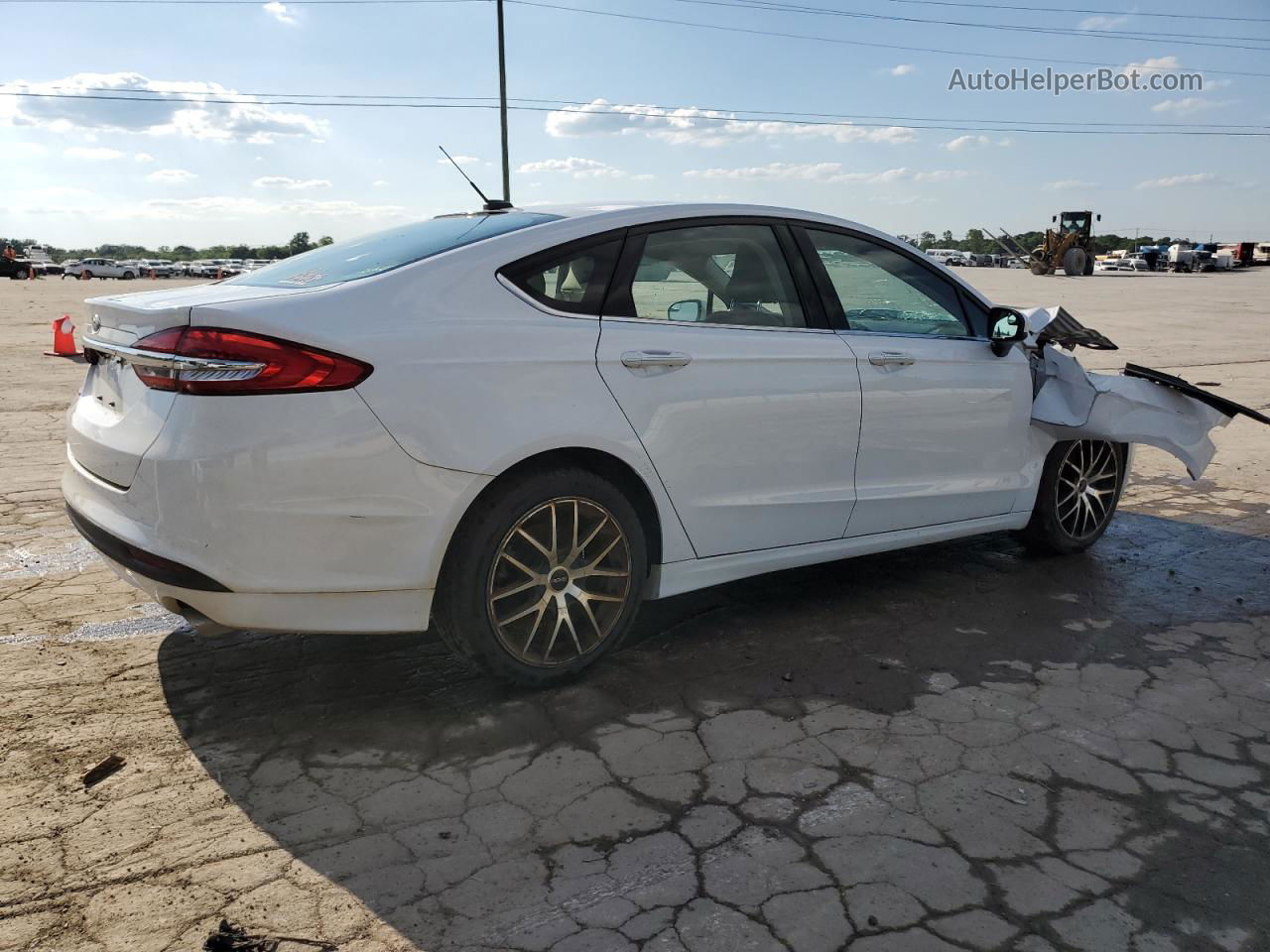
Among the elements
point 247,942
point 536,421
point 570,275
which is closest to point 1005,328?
point 570,275

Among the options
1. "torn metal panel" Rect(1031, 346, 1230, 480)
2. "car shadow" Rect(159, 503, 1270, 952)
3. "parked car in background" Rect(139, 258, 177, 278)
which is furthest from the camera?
"parked car in background" Rect(139, 258, 177, 278)

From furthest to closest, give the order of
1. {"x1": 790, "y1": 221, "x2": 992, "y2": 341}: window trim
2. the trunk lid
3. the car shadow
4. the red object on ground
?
the red object on ground → {"x1": 790, "y1": 221, "x2": 992, "y2": 341}: window trim → the trunk lid → the car shadow

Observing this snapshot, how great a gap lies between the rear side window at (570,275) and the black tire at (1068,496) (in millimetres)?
2696

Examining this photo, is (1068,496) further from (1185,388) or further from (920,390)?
(920,390)

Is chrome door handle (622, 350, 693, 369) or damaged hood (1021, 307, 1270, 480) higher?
chrome door handle (622, 350, 693, 369)

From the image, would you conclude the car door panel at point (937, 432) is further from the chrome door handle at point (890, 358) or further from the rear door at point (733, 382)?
the rear door at point (733, 382)

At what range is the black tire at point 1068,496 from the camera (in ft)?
17.2

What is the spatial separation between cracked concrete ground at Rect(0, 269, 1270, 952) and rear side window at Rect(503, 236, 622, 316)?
1.36m

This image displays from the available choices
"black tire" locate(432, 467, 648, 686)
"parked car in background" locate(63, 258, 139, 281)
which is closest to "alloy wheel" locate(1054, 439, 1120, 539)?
"black tire" locate(432, 467, 648, 686)

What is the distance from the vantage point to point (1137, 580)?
516 centimetres

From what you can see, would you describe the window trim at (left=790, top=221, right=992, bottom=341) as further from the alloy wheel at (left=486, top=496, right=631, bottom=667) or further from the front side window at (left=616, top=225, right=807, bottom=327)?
the alloy wheel at (left=486, top=496, right=631, bottom=667)

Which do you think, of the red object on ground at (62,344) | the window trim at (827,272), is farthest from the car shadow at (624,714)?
the red object on ground at (62,344)

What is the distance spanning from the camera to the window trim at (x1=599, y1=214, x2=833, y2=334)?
3.74 metres

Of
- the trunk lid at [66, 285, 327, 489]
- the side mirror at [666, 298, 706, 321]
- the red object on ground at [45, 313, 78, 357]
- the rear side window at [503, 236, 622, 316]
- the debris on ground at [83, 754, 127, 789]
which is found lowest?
the debris on ground at [83, 754, 127, 789]
